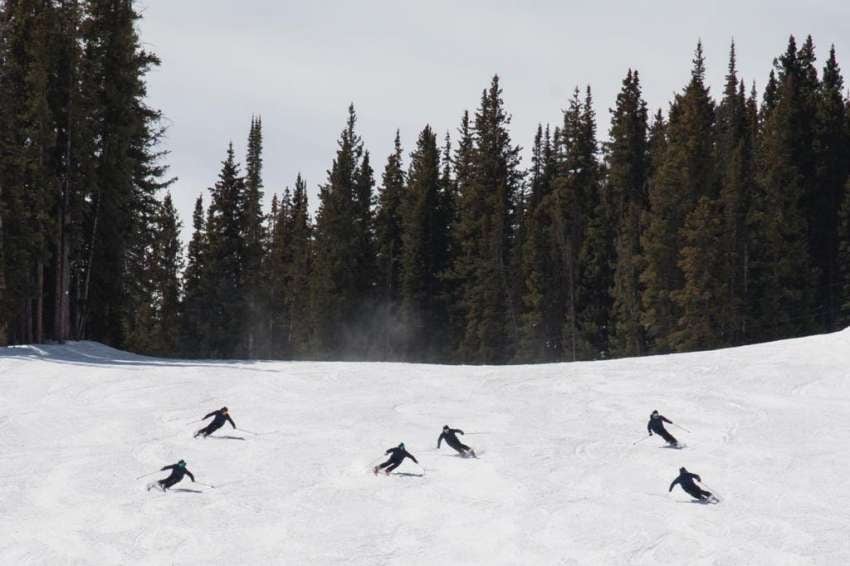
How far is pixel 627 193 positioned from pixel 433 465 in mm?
49832

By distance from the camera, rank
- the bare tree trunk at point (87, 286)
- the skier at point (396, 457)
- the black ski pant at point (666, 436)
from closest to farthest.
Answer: the skier at point (396, 457), the black ski pant at point (666, 436), the bare tree trunk at point (87, 286)

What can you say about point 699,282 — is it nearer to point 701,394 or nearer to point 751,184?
point 751,184

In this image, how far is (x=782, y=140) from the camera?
209ft

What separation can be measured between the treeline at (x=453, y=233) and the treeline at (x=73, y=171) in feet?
0.34

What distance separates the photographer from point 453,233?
74.2 metres

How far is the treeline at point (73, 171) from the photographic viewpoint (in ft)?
137

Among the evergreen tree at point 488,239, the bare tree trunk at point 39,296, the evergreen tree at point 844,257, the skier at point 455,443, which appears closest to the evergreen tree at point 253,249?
the evergreen tree at point 488,239

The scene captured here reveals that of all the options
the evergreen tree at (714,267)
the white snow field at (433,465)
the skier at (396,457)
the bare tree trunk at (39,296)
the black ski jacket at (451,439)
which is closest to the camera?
the white snow field at (433,465)

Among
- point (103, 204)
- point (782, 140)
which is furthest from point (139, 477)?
point (782, 140)

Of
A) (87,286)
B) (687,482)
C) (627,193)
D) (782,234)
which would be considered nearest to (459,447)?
(687,482)

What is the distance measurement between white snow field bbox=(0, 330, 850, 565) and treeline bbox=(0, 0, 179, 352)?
Answer: 9.34 metres

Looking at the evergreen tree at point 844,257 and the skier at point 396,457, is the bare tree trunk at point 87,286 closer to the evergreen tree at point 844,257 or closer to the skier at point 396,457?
the skier at point 396,457

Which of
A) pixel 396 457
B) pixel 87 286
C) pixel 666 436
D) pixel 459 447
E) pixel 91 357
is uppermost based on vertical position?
pixel 87 286

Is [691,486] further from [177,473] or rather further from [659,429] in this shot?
[177,473]
